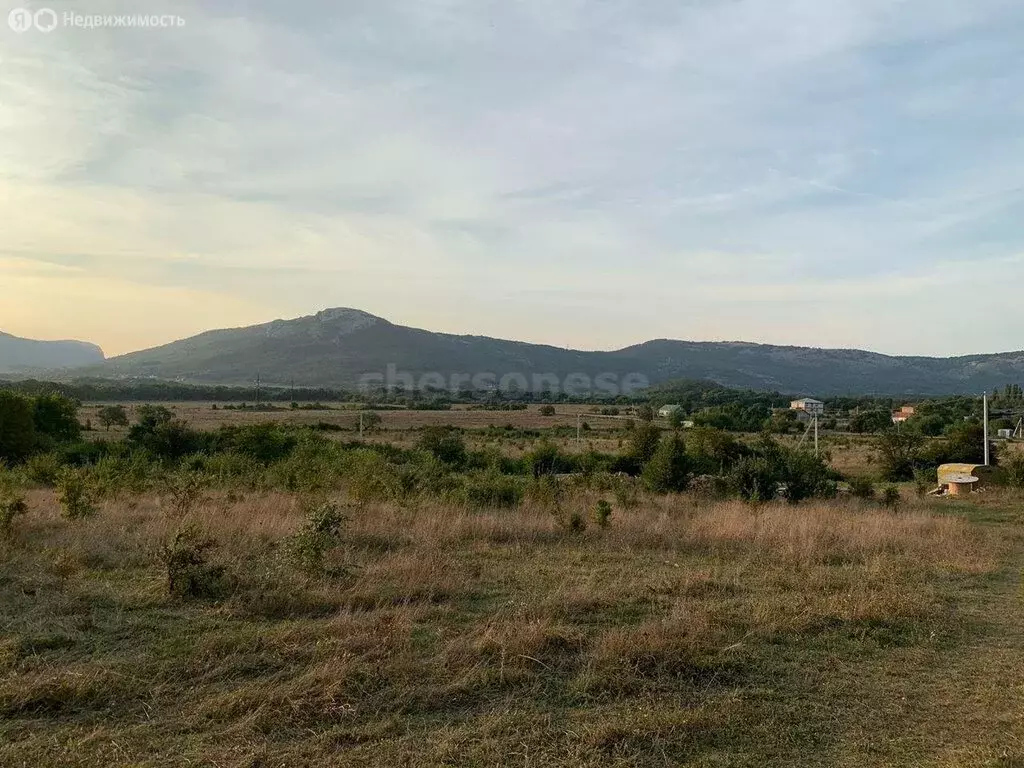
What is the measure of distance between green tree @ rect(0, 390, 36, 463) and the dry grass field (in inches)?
651

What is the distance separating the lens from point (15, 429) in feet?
78.7

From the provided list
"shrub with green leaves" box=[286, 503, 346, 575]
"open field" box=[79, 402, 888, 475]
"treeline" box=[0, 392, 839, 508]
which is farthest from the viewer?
"open field" box=[79, 402, 888, 475]

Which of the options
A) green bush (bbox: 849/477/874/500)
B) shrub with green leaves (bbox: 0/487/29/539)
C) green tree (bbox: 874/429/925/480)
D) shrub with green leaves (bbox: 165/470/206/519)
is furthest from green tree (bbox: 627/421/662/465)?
shrub with green leaves (bbox: 0/487/29/539)

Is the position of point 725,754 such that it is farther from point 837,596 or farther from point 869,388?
point 869,388

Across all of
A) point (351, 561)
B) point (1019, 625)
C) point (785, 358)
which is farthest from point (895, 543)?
point (785, 358)

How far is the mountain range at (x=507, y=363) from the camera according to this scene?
5851 inches

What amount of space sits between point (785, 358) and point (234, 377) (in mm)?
128748

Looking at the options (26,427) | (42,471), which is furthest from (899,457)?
(26,427)

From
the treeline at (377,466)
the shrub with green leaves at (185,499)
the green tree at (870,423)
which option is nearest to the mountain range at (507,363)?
the green tree at (870,423)

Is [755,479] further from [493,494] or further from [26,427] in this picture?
[26,427]

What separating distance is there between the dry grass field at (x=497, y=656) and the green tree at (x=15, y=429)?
651 inches

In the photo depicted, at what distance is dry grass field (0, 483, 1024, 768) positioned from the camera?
4.16m

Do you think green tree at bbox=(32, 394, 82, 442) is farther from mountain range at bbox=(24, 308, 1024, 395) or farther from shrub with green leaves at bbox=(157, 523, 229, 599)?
mountain range at bbox=(24, 308, 1024, 395)

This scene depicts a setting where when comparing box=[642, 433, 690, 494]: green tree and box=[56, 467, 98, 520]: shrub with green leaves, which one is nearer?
box=[56, 467, 98, 520]: shrub with green leaves
